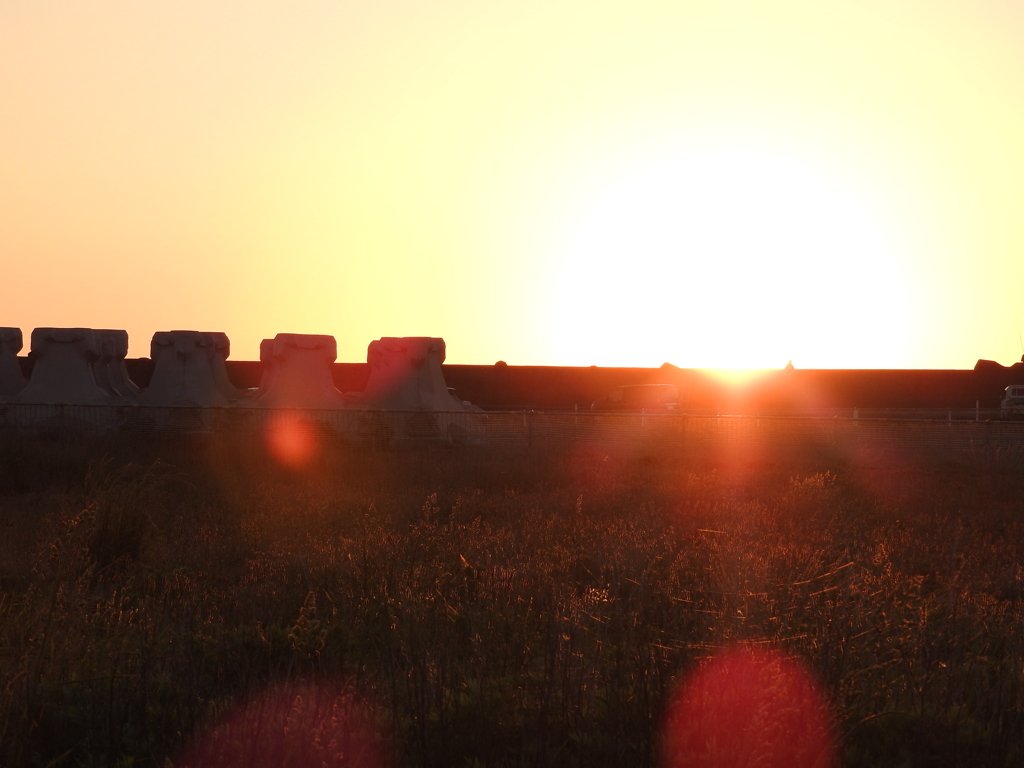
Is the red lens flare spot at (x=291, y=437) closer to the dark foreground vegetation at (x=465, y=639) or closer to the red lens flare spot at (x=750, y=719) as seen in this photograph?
the dark foreground vegetation at (x=465, y=639)

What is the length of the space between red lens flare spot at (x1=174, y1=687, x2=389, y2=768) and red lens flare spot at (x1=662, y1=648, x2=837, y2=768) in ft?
3.96

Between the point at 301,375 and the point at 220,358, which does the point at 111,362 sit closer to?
the point at 220,358

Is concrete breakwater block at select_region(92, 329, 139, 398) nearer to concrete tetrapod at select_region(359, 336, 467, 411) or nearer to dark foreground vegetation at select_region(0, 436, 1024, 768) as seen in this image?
concrete tetrapod at select_region(359, 336, 467, 411)

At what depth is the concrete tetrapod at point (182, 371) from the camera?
2678 cm

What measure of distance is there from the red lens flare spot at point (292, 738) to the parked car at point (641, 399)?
3213cm

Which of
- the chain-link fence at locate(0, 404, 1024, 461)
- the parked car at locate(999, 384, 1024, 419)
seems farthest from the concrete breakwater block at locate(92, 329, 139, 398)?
the parked car at locate(999, 384, 1024, 419)

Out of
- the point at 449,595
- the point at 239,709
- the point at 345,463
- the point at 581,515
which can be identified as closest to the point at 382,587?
the point at 449,595

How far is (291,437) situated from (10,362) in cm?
1295

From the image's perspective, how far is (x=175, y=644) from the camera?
5098 millimetres

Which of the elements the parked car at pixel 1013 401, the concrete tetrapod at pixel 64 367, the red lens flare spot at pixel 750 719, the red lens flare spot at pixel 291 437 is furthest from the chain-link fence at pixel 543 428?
the red lens flare spot at pixel 750 719

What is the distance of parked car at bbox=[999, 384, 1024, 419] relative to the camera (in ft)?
113

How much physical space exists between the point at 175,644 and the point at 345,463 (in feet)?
39.6

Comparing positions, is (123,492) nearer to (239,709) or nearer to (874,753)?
(239,709)

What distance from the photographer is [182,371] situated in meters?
27.0
